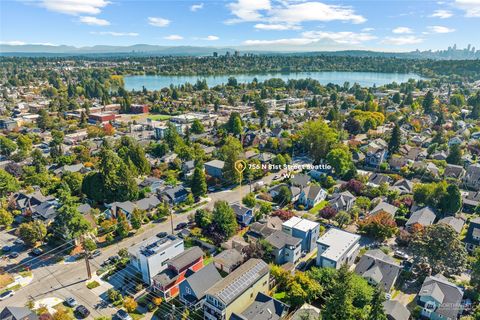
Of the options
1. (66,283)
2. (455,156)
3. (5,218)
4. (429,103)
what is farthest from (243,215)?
(429,103)

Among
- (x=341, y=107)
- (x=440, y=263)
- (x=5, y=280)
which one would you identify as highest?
(x=341, y=107)

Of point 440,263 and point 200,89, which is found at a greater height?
point 200,89

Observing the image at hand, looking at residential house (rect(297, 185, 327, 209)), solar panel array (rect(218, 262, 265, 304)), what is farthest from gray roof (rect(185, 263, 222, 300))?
residential house (rect(297, 185, 327, 209))

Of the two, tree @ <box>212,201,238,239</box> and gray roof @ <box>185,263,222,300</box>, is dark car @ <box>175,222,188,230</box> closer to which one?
tree @ <box>212,201,238,239</box>

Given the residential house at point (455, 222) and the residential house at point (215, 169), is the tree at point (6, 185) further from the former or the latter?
the residential house at point (455, 222)

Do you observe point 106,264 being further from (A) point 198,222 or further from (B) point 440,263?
(B) point 440,263

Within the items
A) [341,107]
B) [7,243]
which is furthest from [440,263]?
[341,107]
